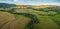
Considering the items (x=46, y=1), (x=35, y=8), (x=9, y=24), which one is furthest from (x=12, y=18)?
(x=46, y=1)

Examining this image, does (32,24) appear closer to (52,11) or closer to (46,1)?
(52,11)

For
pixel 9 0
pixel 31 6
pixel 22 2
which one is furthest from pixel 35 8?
pixel 9 0

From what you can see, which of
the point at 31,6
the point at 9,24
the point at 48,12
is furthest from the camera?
the point at 31,6

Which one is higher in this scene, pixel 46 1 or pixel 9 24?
pixel 46 1

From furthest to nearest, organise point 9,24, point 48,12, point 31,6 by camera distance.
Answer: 1. point 31,6
2. point 48,12
3. point 9,24

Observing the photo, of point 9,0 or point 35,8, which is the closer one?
point 35,8

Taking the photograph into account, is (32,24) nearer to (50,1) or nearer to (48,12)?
(48,12)
